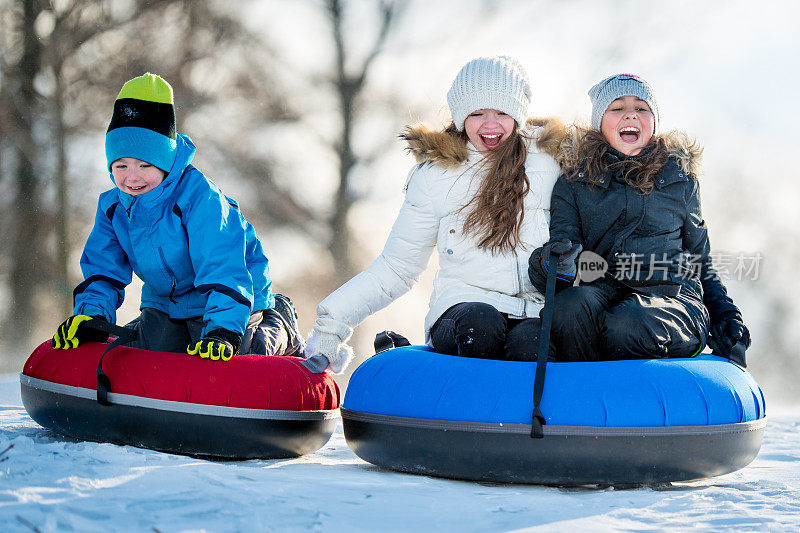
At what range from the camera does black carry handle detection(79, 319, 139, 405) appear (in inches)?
114

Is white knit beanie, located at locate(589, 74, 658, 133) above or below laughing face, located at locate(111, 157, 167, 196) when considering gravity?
above

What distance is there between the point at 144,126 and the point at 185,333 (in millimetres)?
802

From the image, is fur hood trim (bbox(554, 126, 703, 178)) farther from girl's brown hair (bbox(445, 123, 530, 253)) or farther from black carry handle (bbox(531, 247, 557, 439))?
black carry handle (bbox(531, 247, 557, 439))

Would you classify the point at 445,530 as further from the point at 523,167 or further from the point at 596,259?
the point at 523,167

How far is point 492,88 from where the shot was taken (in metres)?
3.07

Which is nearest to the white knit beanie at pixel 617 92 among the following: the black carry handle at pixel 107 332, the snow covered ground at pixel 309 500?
the snow covered ground at pixel 309 500

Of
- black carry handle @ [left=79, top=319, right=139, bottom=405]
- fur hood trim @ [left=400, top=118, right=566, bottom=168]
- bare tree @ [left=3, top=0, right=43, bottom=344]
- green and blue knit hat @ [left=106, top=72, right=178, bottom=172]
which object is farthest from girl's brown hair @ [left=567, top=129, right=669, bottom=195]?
bare tree @ [left=3, top=0, right=43, bottom=344]

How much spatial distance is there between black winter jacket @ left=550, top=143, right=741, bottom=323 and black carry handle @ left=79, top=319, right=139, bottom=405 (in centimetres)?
157

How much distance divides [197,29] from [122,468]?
7843 mm

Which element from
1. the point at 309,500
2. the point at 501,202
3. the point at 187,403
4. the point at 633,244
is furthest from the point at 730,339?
the point at 187,403

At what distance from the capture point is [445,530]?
76.3 inches

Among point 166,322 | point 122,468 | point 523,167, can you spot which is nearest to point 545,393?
point 523,167

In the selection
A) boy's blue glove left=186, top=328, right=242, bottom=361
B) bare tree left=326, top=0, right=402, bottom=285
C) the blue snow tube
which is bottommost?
the blue snow tube

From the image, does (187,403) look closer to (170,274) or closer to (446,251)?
(170,274)
